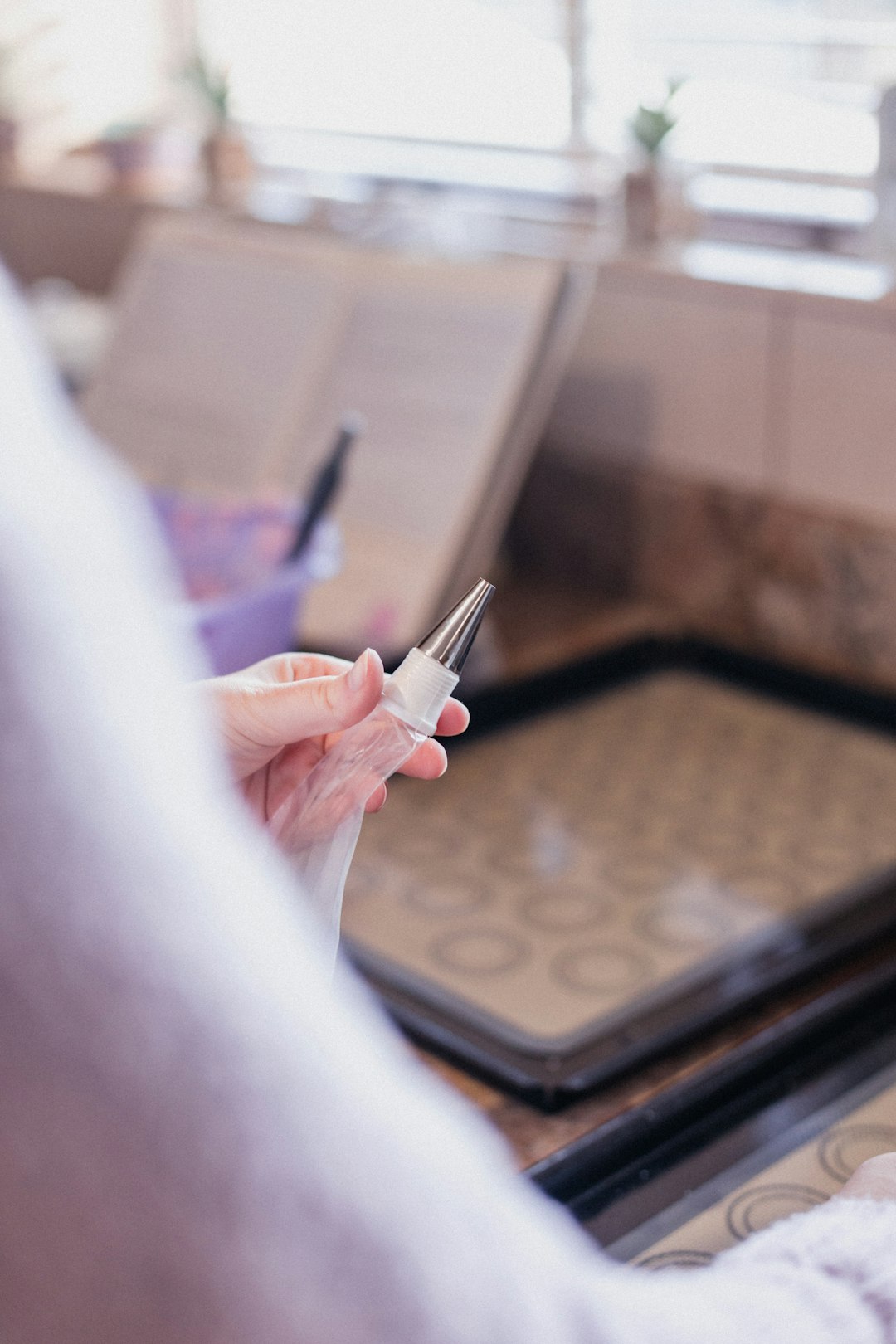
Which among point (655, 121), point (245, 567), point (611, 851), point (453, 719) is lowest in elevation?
point (611, 851)

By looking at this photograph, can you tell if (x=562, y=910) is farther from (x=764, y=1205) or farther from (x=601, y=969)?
(x=764, y=1205)

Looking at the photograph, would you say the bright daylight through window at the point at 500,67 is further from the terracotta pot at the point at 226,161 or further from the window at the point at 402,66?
the terracotta pot at the point at 226,161

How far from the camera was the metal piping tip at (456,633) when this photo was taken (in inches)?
17.7

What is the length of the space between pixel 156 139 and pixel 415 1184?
175 centimetres

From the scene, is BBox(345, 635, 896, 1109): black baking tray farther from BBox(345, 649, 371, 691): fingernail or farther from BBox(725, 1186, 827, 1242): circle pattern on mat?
BBox(345, 649, 371, 691): fingernail

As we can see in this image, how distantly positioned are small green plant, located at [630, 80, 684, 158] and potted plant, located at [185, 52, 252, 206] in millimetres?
614

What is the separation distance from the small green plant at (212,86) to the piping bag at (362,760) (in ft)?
4.90

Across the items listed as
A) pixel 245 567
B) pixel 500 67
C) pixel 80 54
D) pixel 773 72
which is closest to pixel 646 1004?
pixel 245 567

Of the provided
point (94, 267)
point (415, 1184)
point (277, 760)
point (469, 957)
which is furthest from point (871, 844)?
point (94, 267)

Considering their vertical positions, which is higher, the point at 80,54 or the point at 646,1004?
the point at 80,54

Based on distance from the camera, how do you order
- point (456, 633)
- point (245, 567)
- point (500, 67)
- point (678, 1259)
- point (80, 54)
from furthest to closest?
1. point (80, 54)
2. point (500, 67)
3. point (245, 567)
4. point (678, 1259)
5. point (456, 633)

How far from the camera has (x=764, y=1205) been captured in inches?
22.9

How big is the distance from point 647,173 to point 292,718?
1000mm

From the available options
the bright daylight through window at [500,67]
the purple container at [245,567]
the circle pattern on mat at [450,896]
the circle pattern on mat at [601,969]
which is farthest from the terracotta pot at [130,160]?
the circle pattern on mat at [601,969]
